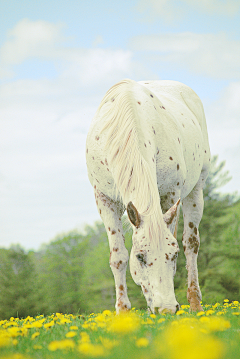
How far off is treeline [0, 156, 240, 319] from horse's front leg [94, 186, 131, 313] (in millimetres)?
19311

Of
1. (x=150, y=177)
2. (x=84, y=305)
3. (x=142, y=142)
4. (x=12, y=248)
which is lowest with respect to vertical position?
(x=84, y=305)

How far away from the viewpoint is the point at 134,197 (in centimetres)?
370

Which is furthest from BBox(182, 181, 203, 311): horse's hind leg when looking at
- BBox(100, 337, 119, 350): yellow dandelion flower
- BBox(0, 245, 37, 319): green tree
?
BBox(0, 245, 37, 319): green tree

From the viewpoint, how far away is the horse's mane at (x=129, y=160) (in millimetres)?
3459

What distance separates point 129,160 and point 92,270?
33.4 meters

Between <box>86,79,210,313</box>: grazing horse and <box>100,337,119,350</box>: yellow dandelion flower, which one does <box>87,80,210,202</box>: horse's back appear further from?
<box>100,337,119,350</box>: yellow dandelion flower

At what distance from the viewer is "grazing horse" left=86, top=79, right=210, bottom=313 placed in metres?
3.24

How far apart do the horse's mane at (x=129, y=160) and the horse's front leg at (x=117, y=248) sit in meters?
0.70

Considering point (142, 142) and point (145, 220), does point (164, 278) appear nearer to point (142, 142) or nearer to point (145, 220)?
point (145, 220)

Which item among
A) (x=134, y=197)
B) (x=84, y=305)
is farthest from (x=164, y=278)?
(x=84, y=305)

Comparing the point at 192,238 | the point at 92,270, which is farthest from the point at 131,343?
the point at 92,270

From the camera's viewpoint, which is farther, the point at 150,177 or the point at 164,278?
the point at 150,177

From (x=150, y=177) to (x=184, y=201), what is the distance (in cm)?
308

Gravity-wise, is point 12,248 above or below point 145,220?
above
